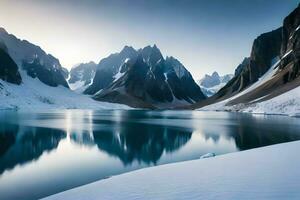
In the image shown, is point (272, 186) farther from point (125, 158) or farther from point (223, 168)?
point (125, 158)

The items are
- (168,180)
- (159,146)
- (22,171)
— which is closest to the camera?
(168,180)

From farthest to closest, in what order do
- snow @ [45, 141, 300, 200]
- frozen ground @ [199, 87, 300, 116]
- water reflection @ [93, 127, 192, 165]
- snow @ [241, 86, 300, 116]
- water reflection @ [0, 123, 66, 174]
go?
frozen ground @ [199, 87, 300, 116]
snow @ [241, 86, 300, 116]
water reflection @ [93, 127, 192, 165]
water reflection @ [0, 123, 66, 174]
snow @ [45, 141, 300, 200]

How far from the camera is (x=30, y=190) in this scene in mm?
17141

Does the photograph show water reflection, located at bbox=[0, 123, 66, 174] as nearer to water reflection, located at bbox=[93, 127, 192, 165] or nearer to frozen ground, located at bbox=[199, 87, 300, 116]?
water reflection, located at bbox=[93, 127, 192, 165]

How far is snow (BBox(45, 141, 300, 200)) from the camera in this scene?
1127 centimetres

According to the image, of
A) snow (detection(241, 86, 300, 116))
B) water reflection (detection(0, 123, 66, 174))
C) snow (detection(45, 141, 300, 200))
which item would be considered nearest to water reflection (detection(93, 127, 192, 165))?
water reflection (detection(0, 123, 66, 174))

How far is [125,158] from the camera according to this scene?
1119 inches

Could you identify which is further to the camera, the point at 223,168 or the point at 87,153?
the point at 87,153

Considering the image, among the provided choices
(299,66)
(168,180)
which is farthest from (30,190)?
(299,66)

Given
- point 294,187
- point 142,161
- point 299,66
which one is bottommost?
point 142,161

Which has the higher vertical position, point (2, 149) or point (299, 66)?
point (299, 66)

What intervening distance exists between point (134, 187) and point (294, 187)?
7.00 m

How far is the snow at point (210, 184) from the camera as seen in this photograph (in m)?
11.3

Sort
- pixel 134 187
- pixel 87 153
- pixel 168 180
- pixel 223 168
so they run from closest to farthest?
pixel 134 187
pixel 168 180
pixel 223 168
pixel 87 153
